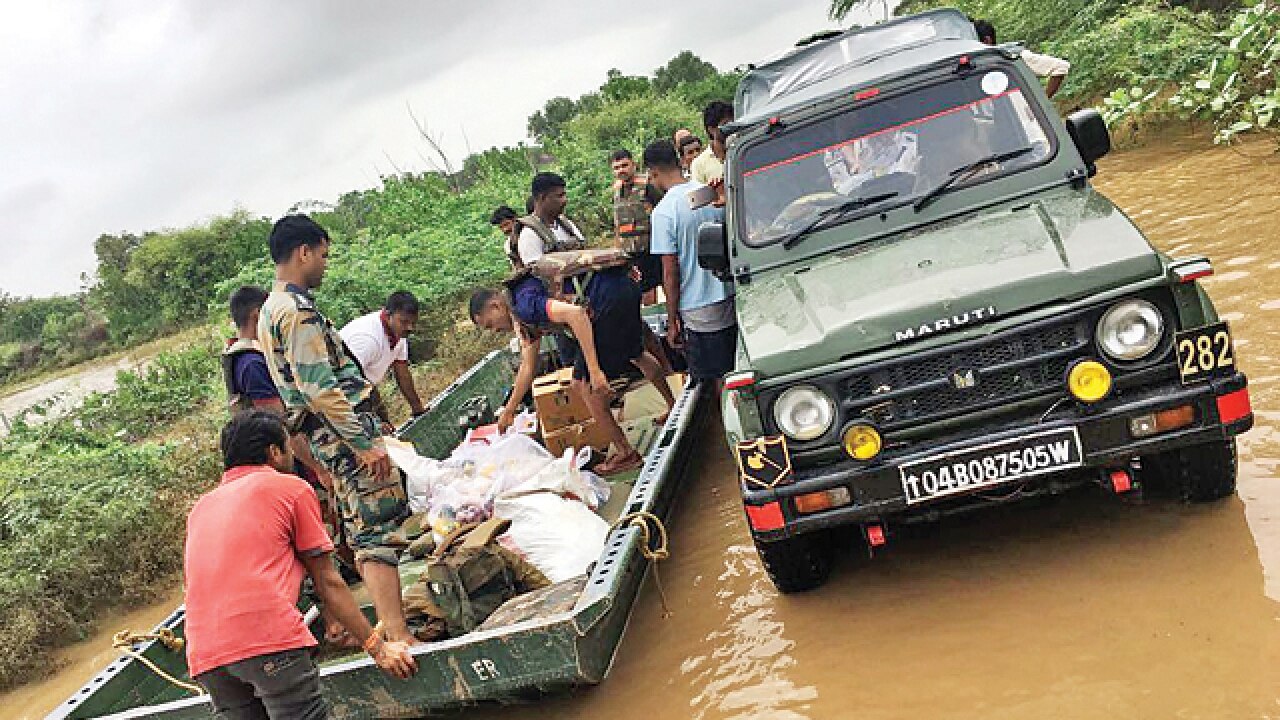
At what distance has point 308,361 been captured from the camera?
151 inches

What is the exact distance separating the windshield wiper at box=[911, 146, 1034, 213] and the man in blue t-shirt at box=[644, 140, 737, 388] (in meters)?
1.56

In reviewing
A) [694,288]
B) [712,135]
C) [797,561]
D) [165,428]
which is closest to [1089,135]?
[797,561]

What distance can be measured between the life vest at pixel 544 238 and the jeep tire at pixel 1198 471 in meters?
3.70

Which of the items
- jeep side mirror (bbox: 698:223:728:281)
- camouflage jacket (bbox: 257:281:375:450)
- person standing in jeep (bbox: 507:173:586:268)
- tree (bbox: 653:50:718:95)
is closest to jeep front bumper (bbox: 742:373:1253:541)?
jeep side mirror (bbox: 698:223:728:281)

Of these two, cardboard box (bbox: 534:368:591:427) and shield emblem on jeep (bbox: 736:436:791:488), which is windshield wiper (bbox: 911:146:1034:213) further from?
cardboard box (bbox: 534:368:591:427)

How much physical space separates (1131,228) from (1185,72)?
825cm

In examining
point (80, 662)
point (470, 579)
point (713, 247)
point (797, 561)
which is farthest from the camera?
point (80, 662)

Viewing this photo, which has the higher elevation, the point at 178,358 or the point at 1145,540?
the point at 178,358

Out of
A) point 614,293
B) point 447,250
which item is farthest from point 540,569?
point 447,250

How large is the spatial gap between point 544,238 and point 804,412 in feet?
10.3

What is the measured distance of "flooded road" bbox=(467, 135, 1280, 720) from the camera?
282 centimetres

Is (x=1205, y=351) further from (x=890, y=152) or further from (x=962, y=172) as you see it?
→ (x=890, y=152)

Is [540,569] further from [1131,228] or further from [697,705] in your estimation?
[1131,228]

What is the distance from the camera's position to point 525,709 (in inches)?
150
